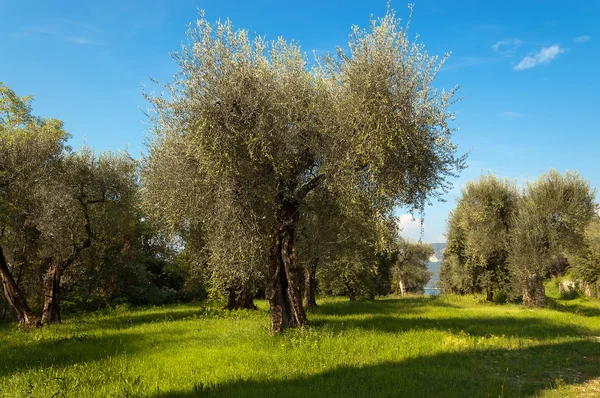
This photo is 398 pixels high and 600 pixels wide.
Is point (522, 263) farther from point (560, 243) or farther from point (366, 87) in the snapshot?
point (366, 87)

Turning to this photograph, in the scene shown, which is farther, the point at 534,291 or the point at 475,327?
the point at 534,291

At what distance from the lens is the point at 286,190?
53.1 ft

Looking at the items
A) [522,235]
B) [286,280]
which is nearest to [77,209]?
[286,280]

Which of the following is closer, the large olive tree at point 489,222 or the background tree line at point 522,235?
the background tree line at point 522,235

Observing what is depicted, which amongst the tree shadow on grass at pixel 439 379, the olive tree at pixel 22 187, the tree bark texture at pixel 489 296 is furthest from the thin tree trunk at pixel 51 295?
the tree bark texture at pixel 489 296

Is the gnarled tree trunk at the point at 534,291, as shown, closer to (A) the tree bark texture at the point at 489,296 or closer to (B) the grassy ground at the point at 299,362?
(A) the tree bark texture at the point at 489,296

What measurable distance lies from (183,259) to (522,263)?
2851 centimetres

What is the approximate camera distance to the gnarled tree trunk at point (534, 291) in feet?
118

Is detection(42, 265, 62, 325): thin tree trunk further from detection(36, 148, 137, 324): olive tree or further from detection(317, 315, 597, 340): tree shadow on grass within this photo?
detection(317, 315, 597, 340): tree shadow on grass

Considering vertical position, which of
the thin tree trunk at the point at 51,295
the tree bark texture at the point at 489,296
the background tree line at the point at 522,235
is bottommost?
the tree bark texture at the point at 489,296

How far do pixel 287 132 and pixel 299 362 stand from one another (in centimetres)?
797

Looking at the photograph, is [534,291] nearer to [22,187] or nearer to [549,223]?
[549,223]

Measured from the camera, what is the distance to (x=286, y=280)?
1745 cm

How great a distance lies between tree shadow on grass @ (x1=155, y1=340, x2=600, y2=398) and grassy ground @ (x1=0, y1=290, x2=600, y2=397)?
29 mm
